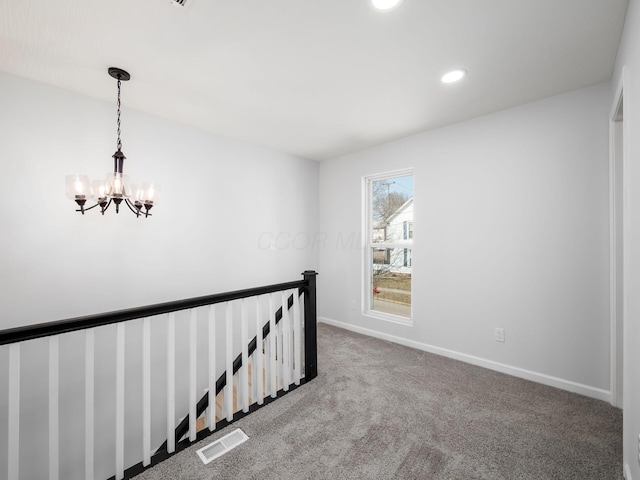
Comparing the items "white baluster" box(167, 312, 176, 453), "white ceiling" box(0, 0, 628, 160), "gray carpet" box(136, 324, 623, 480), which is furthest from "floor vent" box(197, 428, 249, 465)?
"white ceiling" box(0, 0, 628, 160)

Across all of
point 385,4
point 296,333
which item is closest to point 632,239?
point 385,4

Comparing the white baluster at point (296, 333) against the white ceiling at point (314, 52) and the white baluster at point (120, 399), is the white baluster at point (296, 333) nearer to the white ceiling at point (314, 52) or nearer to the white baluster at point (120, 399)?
the white baluster at point (120, 399)

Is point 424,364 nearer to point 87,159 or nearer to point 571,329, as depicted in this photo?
point 571,329

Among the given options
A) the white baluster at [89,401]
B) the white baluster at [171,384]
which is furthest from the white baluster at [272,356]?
the white baluster at [89,401]

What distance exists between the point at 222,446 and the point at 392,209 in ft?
10.0

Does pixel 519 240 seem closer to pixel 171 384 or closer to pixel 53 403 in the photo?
pixel 171 384

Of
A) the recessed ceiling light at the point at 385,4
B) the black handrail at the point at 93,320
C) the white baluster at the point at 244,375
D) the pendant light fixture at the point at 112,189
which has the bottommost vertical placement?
the white baluster at the point at 244,375

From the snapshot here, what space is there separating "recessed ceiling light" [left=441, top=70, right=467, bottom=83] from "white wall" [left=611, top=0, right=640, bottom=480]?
857 mm

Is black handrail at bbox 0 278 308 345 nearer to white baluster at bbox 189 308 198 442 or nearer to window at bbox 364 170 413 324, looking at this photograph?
white baluster at bbox 189 308 198 442

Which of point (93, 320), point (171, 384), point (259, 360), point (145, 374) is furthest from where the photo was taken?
point (259, 360)

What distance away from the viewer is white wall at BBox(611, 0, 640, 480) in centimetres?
135

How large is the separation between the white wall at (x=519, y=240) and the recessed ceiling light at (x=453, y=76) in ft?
2.79

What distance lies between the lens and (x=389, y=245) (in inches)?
149

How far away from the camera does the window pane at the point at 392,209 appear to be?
11.8 ft
